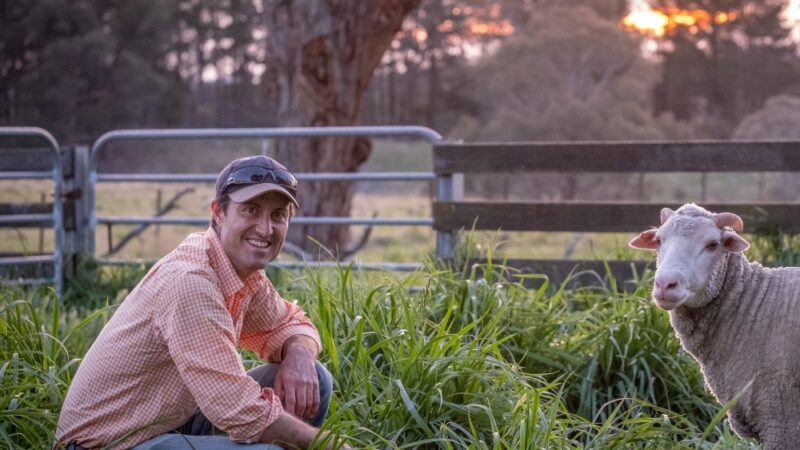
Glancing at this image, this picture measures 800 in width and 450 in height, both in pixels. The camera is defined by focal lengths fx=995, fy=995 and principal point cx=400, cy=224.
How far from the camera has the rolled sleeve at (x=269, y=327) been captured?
350 centimetres

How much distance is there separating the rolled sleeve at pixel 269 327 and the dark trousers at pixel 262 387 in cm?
6

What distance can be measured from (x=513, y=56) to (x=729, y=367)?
2543 cm

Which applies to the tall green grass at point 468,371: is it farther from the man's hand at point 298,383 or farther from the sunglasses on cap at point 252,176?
the sunglasses on cap at point 252,176

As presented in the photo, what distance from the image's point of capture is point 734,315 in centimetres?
392

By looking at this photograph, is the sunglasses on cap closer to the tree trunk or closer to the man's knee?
the man's knee

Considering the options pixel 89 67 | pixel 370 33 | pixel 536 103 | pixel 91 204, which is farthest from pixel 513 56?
pixel 91 204

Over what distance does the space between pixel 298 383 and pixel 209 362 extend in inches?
19.7

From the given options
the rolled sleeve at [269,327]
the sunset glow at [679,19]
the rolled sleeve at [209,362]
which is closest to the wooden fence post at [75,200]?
the rolled sleeve at [269,327]

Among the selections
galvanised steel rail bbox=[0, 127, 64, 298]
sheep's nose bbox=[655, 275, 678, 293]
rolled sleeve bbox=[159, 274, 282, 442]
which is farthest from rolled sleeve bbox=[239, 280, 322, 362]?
galvanised steel rail bbox=[0, 127, 64, 298]

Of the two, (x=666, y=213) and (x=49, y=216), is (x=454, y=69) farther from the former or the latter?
(x=666, y=213)

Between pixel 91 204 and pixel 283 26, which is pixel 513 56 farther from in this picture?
pixel 91 204

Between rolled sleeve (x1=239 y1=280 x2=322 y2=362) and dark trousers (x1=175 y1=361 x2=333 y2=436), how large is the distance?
65 millimetres

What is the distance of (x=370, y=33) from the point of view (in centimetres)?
929

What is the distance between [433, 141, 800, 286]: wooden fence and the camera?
20.2 feet
